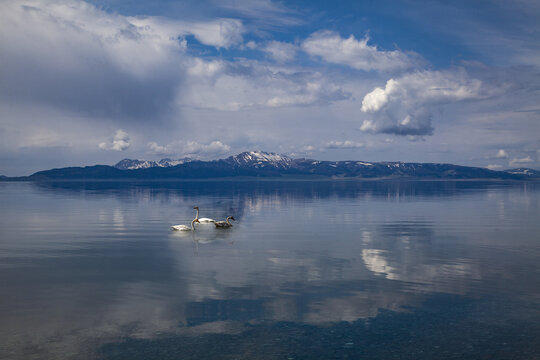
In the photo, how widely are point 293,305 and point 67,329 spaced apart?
9.33m

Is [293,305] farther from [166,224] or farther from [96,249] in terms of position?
[166,224]

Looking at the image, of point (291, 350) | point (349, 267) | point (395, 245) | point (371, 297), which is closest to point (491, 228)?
point (395, 245)

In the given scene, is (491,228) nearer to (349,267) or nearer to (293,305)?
(349,267)

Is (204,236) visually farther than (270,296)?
Yes

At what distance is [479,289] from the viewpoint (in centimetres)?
2138

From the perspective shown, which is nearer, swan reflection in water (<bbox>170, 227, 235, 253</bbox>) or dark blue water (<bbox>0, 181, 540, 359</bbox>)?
dark blue water (<bbox>0, 181, 540, 359</bbox>)

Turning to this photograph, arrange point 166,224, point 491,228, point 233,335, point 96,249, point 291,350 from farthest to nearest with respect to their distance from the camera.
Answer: point 166,224
point 491,228
point 96,249
point 233,335
point 291,350

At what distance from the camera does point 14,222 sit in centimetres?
5084

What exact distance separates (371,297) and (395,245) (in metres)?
15.1

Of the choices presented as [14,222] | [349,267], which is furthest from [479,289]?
[14,222]

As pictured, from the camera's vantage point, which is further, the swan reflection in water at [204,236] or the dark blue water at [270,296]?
the swan reflection in water at [204,236]

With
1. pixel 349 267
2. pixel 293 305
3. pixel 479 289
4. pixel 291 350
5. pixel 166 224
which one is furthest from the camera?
pixel 166 224

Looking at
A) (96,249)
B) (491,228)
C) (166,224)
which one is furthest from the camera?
(166,224)

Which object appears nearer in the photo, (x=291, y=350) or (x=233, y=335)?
(x=291, y=350)
